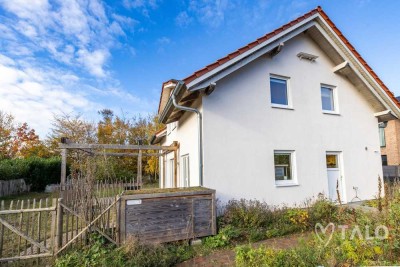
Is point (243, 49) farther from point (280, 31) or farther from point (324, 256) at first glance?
point (324, 256)

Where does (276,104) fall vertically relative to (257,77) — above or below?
below

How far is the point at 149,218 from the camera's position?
5.71 meters

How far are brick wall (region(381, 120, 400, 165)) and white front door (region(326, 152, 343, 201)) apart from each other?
17.5 m

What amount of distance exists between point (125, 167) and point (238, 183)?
1649 centimetres

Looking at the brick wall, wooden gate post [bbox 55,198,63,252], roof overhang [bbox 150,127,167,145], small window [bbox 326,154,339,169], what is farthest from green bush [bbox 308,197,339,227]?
the brick wall

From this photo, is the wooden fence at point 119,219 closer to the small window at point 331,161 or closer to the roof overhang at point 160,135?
the small window at point 331,161

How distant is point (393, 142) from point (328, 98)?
17926 mm

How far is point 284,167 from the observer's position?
9008 millimetres

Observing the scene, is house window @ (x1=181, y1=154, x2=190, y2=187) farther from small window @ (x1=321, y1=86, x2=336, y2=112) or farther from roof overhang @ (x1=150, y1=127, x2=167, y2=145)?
small window @ (x1=321, y1=86, x2=336, y2=112)

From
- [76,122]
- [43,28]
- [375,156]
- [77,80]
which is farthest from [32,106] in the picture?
[375,156]

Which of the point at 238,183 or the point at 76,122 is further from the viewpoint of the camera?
the point at 76,122

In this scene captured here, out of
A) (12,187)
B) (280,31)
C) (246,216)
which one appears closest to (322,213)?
Answer: (246,216)

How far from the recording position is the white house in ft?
25.4

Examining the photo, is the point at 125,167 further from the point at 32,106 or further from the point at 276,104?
the point at 276,104
